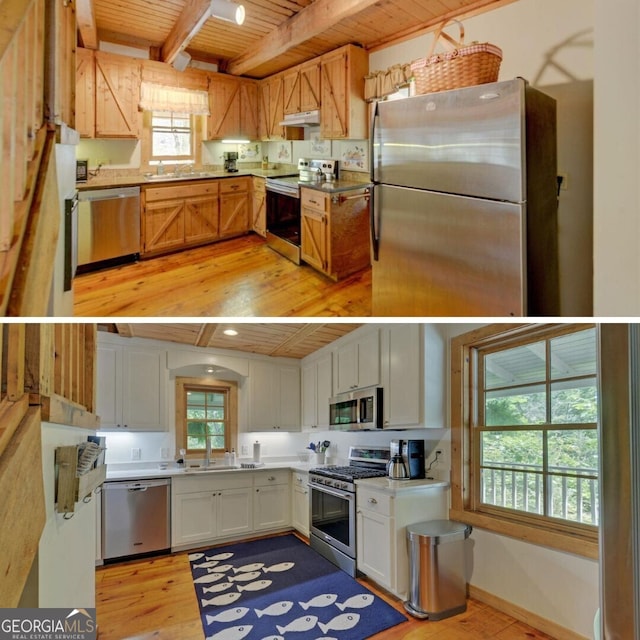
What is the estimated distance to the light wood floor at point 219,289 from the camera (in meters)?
2.76

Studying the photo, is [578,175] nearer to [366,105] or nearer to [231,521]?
[366,105]

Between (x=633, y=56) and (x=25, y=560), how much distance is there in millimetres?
1924

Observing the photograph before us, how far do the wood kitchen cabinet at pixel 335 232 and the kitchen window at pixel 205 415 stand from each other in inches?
44.5

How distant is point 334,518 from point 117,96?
3.61 meters

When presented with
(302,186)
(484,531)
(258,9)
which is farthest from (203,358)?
(258,9)

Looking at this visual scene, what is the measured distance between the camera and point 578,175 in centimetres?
225

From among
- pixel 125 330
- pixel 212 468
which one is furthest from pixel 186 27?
pixel 212 468

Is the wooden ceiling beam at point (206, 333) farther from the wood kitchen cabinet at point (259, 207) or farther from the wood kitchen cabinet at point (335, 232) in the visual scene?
the wood kitchen cabinet at point (259, 207)

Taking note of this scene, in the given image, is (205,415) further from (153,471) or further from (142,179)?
(142,179)

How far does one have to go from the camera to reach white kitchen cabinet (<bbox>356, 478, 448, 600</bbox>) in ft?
8.78

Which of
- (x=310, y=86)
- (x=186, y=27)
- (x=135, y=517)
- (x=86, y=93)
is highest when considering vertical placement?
(x=186, y=27)

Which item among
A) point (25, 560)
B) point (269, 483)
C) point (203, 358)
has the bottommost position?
point (269, 483)

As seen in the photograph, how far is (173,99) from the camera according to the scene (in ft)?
14.8

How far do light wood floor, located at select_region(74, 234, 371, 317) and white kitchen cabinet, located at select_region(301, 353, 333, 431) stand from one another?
27.5 inches
